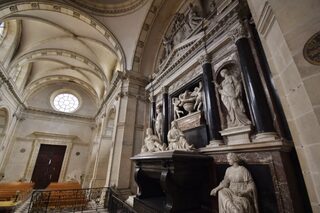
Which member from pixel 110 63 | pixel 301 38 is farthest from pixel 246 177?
pixel 110 63

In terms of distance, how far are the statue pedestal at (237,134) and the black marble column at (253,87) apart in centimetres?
19

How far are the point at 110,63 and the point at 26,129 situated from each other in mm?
9675

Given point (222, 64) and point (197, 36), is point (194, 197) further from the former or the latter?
point (197, 36)

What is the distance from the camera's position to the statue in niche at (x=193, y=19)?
5211 millimetres

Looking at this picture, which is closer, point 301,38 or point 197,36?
point 301,38

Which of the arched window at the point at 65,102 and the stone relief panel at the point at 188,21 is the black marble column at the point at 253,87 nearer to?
the stone relief panel at the point at 188,21

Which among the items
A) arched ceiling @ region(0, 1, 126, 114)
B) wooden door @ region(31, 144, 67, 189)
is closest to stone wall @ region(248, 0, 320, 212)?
arched ceiling @ region(0, 1, 126, 114)

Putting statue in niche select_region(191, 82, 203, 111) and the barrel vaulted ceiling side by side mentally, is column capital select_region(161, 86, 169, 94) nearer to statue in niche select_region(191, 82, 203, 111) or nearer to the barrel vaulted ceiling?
statue in niche select_region(191, 82, 203, 111)

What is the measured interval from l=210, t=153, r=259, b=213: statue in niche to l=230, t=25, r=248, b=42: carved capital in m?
2.59

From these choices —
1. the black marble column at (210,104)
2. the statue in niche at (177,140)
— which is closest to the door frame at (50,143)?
the statue in niche at (177,140)

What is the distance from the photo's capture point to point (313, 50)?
1542mm

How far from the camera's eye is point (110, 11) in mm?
7469

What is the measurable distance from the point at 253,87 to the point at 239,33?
1402 millimetres

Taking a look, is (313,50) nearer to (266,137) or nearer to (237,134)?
(266,137)
